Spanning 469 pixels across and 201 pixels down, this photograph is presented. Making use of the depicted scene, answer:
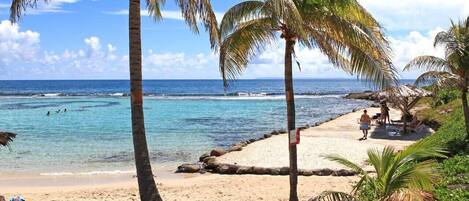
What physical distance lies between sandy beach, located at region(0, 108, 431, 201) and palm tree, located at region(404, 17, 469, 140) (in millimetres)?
3581

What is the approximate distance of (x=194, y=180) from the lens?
635 inches

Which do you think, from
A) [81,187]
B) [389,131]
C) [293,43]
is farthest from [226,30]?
[389,131]

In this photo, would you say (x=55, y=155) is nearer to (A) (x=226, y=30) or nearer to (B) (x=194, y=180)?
(B) (x=194, y=180)

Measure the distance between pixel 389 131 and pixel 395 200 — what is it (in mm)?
20907

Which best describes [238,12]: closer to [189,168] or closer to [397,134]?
[189,168]

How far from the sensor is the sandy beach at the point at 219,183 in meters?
13.9

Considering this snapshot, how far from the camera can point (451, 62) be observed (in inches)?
610

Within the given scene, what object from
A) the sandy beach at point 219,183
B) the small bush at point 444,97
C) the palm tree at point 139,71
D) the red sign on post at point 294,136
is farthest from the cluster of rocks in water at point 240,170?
the small bush at point 444,97

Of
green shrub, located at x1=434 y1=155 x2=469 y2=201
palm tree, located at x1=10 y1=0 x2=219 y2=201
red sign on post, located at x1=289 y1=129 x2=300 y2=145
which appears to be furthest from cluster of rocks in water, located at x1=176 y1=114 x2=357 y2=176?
palm tree, located at x1=10 y1=0 x2=219 y2=201

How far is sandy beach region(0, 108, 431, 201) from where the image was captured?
45.6 ft

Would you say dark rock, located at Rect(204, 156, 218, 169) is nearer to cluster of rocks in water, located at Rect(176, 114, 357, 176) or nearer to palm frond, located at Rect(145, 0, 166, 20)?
cluster of rocks in water, located at Rect(176, 114, 357, 176)

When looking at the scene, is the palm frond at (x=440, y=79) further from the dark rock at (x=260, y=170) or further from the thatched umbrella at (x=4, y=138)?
the thatched umbrella at (x=4, y=138)

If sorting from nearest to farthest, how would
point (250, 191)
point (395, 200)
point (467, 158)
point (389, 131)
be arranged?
1. point (395, 200)
2. point (467, 158)
3. point (250, 191)
4. point (389, 131)

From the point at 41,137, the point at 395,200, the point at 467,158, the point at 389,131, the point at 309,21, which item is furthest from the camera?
the point at 41,137
